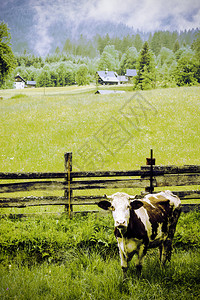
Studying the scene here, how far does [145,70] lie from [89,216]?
143 feet

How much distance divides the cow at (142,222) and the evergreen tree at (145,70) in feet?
142

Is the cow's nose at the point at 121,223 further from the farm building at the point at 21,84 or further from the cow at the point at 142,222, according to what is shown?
the farm building at the point at 21,84

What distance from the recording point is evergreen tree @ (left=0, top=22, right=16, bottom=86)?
28.2 metres

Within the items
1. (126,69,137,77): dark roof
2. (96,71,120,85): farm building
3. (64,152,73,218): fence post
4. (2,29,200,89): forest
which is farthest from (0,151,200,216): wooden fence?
(126,69,137,77): dark roof

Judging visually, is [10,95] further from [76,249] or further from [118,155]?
[76,249]

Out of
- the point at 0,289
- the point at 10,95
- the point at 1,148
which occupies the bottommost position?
the point at 0,289

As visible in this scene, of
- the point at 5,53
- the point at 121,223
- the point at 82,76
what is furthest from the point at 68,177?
the point at 82,76

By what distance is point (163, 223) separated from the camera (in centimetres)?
375

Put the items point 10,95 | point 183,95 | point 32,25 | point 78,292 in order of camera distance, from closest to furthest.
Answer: point 78,292 → point 183,95 → point 32,25 → point 10,95

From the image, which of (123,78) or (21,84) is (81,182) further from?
(123,78)

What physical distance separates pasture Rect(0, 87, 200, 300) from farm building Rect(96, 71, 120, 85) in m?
33.5

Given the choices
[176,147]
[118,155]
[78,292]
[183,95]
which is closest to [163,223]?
[78,292]

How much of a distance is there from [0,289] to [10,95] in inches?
1502

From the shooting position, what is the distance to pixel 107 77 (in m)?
57.8
